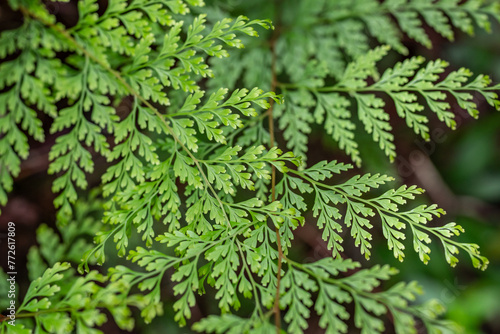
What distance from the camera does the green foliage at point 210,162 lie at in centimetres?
139

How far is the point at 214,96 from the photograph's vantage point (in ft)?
4.91

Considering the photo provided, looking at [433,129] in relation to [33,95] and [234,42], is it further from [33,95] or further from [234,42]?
[33,95]

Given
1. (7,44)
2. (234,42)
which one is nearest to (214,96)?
(234,42)

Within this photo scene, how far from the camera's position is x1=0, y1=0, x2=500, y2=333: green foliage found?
4.56ft

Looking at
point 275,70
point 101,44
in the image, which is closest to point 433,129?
point 275,70

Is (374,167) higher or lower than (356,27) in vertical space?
lower

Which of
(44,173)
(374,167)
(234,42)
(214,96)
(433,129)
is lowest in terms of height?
(433,129)

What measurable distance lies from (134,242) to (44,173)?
78 centimetres

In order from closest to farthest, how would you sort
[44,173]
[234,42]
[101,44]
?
1. [234,42]
2. [101,44]
3. [44,173]

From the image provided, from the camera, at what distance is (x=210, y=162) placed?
1.52 m

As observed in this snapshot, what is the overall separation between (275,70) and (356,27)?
1.70ft

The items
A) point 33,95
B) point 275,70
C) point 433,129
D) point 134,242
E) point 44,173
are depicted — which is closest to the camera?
point 33,95

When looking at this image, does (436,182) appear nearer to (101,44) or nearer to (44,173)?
(101,44)

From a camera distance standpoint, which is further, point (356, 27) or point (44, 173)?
point (44, 173)
